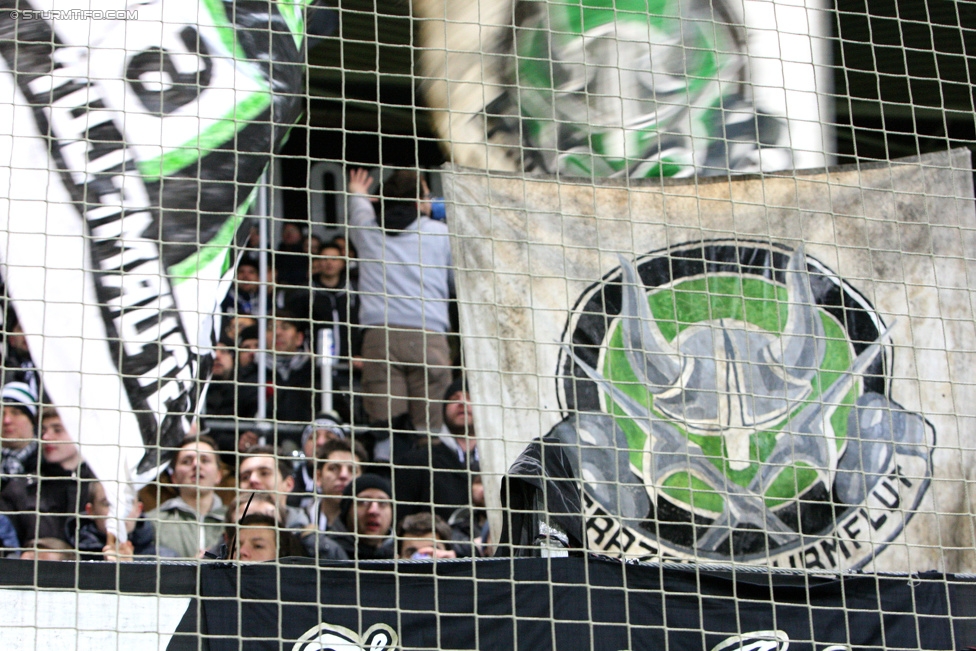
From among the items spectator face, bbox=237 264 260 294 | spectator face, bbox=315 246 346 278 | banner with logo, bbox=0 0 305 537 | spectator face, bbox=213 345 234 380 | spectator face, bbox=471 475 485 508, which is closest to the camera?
banner with logo, bbox=0 0 305 537

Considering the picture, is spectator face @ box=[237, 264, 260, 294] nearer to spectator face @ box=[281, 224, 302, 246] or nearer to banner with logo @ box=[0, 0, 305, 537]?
spectator face @ box=[281, 224, 302, 246]

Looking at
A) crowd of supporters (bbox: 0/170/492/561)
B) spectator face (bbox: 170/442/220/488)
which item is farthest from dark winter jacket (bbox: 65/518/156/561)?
spectator face (bbox: 170/442/220/488)

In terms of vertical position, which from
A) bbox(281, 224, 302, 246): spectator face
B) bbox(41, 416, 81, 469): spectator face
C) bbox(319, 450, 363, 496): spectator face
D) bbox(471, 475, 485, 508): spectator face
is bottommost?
bbox(471, 475, 485, 508): spectator face

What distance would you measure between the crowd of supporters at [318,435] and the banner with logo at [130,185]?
0.61 feet

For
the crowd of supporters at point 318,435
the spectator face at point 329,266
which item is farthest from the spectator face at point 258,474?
the spectator face at point 329,266

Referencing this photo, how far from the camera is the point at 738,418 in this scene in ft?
14.9

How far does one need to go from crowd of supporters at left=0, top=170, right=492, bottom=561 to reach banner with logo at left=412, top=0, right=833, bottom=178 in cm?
45

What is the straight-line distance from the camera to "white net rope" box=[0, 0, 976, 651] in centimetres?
363

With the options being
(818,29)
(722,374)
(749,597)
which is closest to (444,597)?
(749,597)

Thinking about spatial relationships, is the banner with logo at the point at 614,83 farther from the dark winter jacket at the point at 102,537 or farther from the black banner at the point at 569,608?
the dark winter jacket at the point at 102,537

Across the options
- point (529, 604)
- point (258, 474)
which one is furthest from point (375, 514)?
point (529, 604)

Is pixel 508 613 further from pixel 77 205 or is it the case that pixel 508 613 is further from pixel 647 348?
pixel 77 205

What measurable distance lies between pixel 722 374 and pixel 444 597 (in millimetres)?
1457

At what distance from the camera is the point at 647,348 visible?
4.59 m
